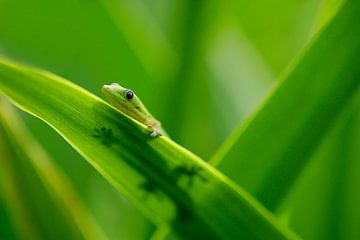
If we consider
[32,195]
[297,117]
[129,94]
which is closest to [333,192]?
[297,117]

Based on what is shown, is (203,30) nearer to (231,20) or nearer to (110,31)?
(110,31)

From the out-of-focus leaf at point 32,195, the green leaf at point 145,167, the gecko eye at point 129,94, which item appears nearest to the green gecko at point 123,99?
the gecko eye at point 129,94

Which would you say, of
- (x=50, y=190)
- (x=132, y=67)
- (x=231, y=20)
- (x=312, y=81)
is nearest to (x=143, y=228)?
(x=50, y=190)

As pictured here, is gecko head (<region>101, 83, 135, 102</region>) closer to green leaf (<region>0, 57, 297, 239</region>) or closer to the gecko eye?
the gecko eye

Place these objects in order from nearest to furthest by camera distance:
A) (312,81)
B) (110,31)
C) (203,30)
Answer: (312,81) < (203,30) < (110,31)

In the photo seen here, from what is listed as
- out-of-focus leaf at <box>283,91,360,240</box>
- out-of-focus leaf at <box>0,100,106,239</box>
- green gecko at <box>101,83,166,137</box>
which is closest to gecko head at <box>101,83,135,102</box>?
green gecko at <box>101,83,166,137</box>
